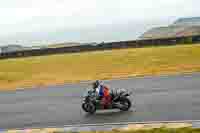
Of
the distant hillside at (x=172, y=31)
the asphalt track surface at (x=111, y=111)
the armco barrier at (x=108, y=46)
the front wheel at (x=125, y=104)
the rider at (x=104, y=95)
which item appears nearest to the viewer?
Result: the asphalt track surface at (x=111, y=111)

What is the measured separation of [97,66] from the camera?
29.6m

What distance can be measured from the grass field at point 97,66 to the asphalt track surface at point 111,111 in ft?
9.09

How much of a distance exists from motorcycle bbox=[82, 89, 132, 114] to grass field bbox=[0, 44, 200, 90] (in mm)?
8972

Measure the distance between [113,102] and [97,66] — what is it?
14753mm

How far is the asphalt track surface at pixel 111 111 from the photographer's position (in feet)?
45.2

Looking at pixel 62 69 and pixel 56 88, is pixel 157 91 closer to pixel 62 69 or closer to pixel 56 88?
pixel 56 88

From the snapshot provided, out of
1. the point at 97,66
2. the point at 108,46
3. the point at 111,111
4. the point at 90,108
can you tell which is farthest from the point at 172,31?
the point at 90,108

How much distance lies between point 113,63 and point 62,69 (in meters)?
3.58

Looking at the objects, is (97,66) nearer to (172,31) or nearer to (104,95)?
(104,95)

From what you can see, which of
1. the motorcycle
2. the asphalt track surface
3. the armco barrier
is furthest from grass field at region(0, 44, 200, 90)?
the motorcycle

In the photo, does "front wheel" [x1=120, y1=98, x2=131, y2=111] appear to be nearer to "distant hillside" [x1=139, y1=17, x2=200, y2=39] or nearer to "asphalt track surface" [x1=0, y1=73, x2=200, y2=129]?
"asphalt track surface" [x1=0, y1=73, x2=200, y2=129]

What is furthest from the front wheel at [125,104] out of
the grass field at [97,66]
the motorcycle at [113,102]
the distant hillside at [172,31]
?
the distant hillside at [172,31]

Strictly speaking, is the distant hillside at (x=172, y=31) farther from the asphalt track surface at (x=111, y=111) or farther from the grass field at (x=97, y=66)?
the asphalt track surface at (x=111, y=111)

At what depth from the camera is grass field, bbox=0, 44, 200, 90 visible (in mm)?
25281
